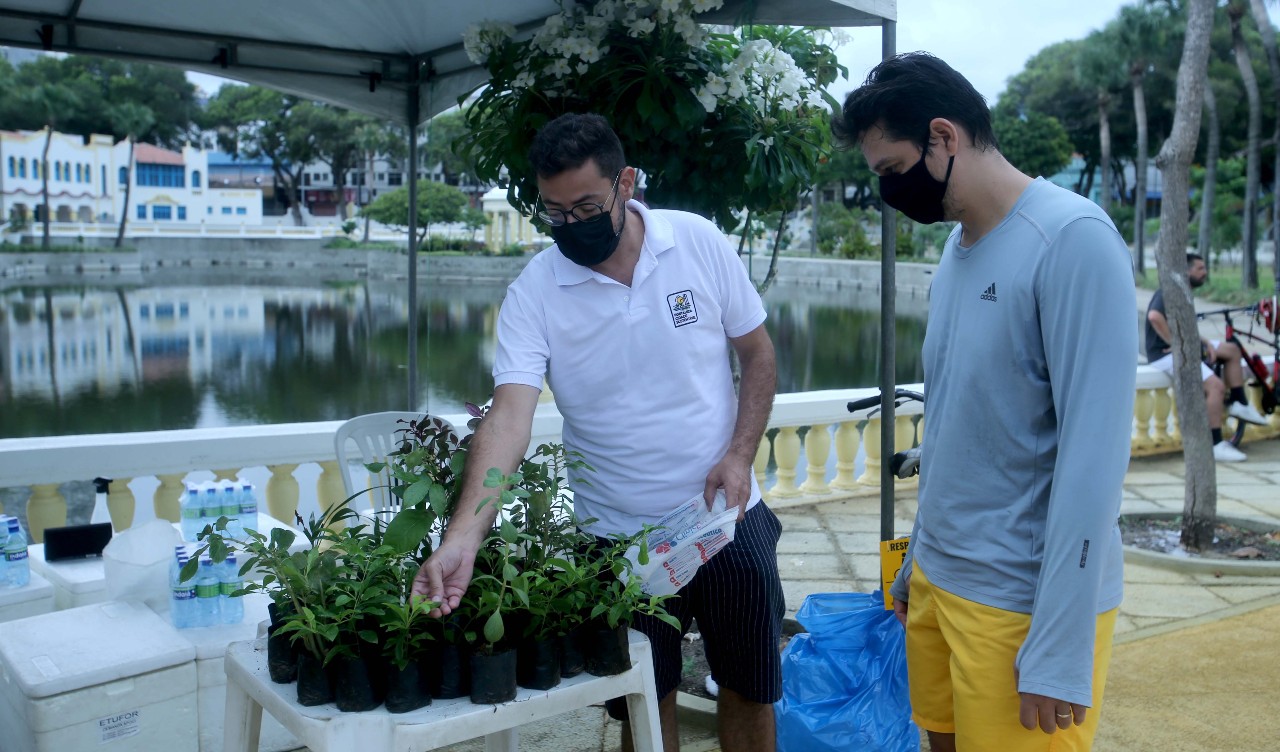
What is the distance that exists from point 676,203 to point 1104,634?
203 centimetres

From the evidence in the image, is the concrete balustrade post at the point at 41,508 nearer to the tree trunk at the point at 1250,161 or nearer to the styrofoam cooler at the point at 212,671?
the styrofoam cooler at the point at 212,671

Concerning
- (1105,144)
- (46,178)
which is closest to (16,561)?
(1105,144)

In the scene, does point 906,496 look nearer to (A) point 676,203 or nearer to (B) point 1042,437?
(A) point 676,203

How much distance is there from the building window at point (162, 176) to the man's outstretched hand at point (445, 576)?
6219 cm

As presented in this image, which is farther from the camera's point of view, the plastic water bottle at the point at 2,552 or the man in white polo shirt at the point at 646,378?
the plastic water bottle at the point at 2,552

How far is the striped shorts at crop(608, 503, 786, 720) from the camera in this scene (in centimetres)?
228

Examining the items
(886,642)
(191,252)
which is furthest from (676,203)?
(191,252)

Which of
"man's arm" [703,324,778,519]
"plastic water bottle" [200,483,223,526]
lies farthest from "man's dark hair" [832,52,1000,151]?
"plastic water bottle" [200,483,223,526]

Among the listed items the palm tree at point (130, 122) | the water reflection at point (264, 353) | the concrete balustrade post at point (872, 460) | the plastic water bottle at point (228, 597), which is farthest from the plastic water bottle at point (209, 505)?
the palm tree at point (130, 122)

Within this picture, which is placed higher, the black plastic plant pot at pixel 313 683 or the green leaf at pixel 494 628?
the green leaf at pixel 494 628

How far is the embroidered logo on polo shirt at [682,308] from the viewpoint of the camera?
224 cm

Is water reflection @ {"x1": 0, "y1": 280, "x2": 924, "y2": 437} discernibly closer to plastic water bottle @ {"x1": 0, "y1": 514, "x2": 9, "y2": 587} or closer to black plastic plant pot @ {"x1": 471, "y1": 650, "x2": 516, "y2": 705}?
plastic water bottle @ {"x1": 0, "y1": 514, "x2": 9, "y2": 587}

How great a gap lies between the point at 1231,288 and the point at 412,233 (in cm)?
3336

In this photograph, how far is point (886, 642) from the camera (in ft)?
8.66
